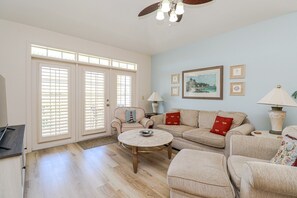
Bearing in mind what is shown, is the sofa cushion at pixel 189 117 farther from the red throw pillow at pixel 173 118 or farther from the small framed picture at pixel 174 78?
the small framed picture at pixel 174 78

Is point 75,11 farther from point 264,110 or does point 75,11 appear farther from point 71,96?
point 264,110

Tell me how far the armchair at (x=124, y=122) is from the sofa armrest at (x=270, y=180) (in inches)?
96.5

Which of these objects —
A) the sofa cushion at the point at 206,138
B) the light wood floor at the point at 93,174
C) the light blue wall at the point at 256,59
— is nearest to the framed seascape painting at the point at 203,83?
the light blue wall at the point at 256,59

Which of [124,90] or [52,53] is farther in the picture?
[124,90]

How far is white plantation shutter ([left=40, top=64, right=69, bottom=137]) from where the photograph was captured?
3068mm

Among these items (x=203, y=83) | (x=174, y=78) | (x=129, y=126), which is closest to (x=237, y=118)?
(x=203, y=83)

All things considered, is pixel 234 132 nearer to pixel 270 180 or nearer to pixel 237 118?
pixel 237 118

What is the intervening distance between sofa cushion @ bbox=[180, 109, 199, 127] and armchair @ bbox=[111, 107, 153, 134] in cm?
82

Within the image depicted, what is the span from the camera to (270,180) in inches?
41.2

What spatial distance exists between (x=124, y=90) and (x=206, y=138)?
275cm

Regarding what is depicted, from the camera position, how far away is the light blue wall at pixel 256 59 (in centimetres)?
243

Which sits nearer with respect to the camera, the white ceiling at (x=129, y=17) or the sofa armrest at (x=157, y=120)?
the white ceiling at (x=129, y=17)

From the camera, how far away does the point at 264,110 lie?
8.83 feet

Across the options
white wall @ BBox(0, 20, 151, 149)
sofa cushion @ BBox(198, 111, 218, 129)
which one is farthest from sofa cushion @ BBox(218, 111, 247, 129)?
white wall @ BBox(0, 20, 151, 149)
